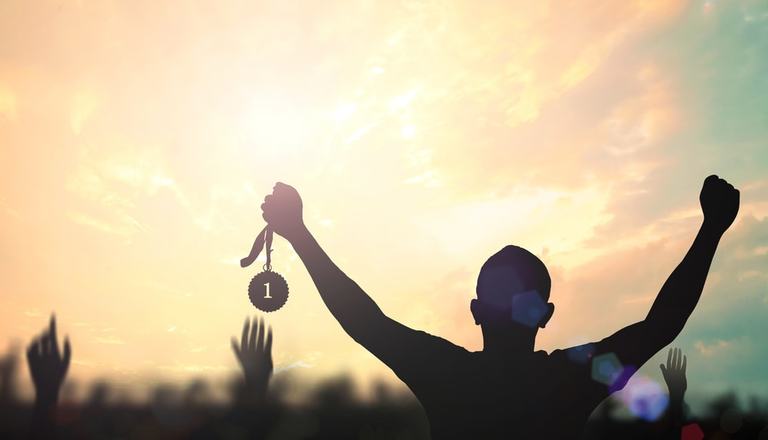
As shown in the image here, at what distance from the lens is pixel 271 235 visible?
3.15 m

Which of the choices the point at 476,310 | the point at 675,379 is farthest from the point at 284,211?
the point at 675,379

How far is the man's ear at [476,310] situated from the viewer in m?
2.71

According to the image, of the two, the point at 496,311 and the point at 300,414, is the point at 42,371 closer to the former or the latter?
the point at 300,414

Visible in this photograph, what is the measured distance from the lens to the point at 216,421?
49094 mm

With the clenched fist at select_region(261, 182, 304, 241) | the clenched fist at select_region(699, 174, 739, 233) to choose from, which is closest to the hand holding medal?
the clenched fist at select_region(261, 182, 304, 241)

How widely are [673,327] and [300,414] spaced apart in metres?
50.0

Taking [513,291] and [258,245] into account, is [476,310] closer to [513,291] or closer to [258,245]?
[513,291]

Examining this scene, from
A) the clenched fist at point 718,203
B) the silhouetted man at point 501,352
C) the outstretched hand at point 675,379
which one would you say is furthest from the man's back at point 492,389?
the outstretched hand at point 675,379

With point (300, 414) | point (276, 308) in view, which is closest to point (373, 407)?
point (300, 414)

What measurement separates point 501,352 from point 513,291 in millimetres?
273

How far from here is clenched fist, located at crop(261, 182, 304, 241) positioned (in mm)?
2676

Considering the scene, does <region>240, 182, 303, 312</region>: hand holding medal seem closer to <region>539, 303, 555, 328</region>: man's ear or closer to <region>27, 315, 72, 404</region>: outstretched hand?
<region>539, 303, 555, 328</region>: man's ear

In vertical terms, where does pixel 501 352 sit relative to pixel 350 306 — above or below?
below

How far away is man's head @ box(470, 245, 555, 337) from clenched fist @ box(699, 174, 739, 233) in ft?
3.25
